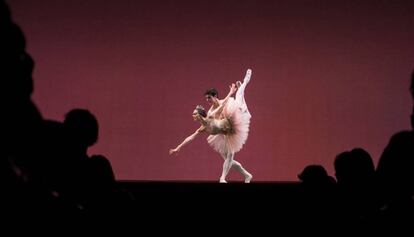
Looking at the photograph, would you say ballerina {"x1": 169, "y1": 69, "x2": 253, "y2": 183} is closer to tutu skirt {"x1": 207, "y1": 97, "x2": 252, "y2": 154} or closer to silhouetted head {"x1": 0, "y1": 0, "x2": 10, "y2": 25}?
tutu skirt {"x1": 207, "y1": 97, "x2": 252, "y2": 154}

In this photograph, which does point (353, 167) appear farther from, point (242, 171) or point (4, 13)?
point (242, 171)

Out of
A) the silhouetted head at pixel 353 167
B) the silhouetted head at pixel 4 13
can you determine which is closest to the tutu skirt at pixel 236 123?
the silhouetted head at pixel 353 167

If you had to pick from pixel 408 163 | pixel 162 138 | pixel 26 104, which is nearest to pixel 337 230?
pixel 408 163

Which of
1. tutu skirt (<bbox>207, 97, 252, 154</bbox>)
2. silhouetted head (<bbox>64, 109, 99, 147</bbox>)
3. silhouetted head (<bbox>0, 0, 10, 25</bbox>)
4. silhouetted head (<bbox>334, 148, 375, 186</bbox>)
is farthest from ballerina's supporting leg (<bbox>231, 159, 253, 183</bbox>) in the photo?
silhouetted head (<bbox>0, 0, 10, 25</bbox>)

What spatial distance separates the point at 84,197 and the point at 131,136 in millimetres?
Result: 5228

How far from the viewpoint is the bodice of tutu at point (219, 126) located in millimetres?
5324

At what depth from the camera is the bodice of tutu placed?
5324 mm

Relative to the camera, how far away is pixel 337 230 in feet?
3.05

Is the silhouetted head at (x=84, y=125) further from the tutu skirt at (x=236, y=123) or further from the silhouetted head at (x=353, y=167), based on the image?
the tutu skirt at (x=236, y=123)

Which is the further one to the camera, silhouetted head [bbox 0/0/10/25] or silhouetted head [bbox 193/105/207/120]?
silhouetted head [bbox 193/105/207/120]

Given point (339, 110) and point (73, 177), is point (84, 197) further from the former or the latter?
point (339, 110)

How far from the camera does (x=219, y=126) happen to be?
5320 millimetres

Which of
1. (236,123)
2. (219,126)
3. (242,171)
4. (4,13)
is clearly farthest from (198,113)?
(4,13)

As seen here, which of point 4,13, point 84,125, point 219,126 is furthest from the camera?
point 219,126
